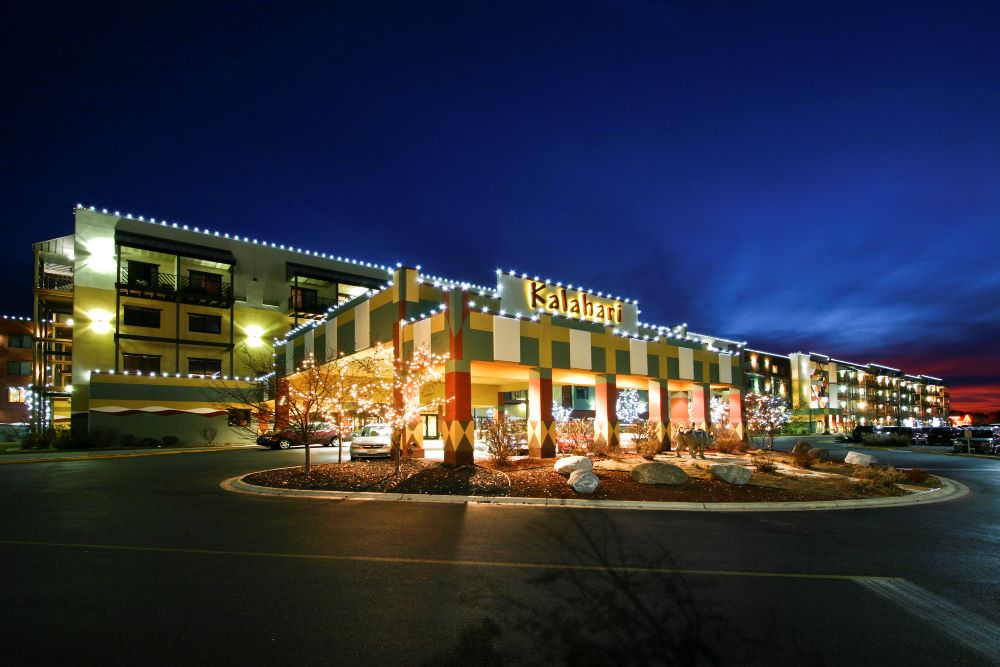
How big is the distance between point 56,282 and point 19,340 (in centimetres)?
2720

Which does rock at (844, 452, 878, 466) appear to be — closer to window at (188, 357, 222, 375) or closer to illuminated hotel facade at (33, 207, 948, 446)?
illuminated hotel facade at (33, 207, 948, 446)

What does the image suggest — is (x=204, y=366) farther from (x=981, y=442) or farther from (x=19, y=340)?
(x=981, y=442)

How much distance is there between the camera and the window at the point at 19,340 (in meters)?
64.9

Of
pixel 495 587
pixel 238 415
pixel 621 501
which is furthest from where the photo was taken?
pixel 238 415

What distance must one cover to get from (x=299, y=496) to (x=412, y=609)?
32.1 ft

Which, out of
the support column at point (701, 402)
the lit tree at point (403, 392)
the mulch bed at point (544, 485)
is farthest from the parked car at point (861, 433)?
the lit tree at point (403, 392)

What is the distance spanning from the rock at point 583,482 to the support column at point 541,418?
1018cm

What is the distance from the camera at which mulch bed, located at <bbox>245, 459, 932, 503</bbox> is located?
1457cm

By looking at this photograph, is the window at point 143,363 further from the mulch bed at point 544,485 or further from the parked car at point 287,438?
the mulch bed at point 544,485

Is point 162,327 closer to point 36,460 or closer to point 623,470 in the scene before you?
point 36,460

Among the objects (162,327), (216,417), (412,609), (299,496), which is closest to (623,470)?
(299,496)

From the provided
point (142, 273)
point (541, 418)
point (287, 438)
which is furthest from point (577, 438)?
point (142, 273)

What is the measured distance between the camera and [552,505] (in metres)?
13.5

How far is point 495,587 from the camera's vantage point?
22.7 ft
